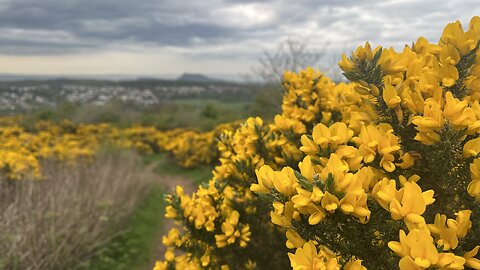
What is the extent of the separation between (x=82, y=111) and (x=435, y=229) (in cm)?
3005

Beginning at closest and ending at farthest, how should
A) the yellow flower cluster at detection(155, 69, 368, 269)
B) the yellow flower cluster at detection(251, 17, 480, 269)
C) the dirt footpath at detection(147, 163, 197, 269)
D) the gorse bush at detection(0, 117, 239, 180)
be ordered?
Answer: the yellow flower cluster at detection(251, 17, 480, 269), the yellow flower cluster at detection(155, 69, 368, 269), the gorse bush at detection(0, 117, 239, 180), the dirt footpath at detection(147, 163, 197, 269)

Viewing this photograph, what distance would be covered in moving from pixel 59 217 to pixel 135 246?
187cm

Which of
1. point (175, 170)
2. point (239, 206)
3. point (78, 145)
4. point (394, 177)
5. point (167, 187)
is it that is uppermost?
point (394, 177)

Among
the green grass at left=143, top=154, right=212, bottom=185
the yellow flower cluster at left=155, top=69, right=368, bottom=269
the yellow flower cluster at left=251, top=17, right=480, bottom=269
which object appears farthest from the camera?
the green grass at left=143, top=154, right=212, bottom=185

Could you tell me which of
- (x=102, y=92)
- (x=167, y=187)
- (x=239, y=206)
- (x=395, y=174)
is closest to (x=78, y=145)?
(x=167, y=187)

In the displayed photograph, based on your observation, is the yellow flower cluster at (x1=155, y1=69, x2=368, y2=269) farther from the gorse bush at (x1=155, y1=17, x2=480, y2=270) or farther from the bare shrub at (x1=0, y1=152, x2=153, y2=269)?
the bare shrub at (x1=0, y1=152, x2=153, y2=269)

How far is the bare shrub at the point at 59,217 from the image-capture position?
462cm

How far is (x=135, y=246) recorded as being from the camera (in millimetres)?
6996

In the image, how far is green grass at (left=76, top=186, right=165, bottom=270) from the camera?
5781 millimetres

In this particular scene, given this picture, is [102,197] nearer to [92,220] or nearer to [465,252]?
[92,220]

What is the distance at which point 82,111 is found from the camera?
93.8 ft

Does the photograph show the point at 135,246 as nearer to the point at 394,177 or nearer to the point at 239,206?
the point at 239,206

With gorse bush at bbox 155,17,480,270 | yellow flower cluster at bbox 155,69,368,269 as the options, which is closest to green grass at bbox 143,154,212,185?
yellow flower cluster at bbox 155,69,368,269

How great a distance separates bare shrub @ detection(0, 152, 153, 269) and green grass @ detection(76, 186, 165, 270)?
173mm
